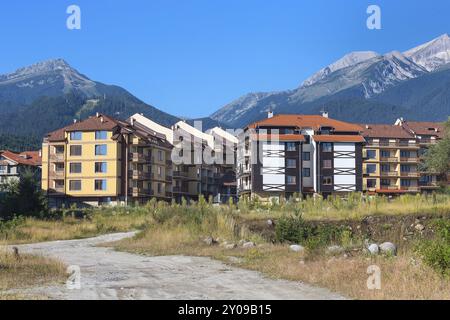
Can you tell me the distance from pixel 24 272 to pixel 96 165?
62.8m

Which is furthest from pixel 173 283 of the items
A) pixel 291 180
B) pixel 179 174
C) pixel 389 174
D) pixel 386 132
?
pixel 386 132

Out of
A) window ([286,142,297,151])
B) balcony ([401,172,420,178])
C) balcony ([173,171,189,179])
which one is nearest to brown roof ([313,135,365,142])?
window ([286,142,297,151])

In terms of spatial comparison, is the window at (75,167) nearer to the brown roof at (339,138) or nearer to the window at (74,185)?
the window at (74,185)

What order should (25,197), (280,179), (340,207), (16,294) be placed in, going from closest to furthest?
(16,294), (340,207), (25,197), (280,179)

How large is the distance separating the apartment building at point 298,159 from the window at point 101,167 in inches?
685

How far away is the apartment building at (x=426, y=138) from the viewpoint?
326 feet

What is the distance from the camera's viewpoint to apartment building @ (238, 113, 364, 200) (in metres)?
78.6

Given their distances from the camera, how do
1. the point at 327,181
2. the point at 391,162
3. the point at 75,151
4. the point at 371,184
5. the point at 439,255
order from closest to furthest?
the point at 439,255 < the point at 75,151 < the point at 327,181 < the point at 371,184 < the point at 391,162

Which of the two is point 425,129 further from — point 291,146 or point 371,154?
point 291,146

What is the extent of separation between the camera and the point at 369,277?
13.3 m

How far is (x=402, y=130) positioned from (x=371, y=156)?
8.15m

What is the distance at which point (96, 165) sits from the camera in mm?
77750
